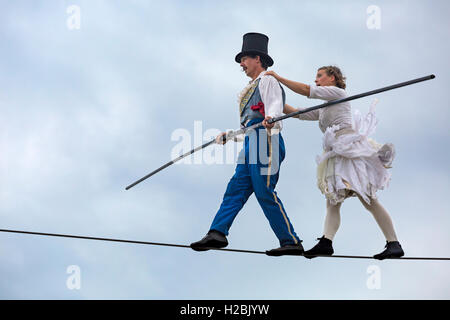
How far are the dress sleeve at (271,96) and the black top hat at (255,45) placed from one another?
347mm

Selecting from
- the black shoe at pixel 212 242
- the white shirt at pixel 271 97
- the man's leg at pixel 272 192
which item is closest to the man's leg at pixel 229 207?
the black shoe at pixel 212 242

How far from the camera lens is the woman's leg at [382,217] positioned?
543cm

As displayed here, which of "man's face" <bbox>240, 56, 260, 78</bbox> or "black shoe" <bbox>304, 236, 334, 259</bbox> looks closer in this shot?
"black shoe" <bbox>304, 236, 334, 259</bbox>

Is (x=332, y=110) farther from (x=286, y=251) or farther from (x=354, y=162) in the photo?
(x=286, y=251)

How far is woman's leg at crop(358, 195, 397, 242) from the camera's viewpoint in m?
5.43

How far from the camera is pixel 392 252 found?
5.41 meters

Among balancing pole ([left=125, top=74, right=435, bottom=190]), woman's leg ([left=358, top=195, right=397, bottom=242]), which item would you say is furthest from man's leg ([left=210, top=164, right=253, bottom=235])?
woman's leg ([left=358, top=195, right=397, bottom=242])

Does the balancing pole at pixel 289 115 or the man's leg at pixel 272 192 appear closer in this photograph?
the balancing pole at pixel 289 115

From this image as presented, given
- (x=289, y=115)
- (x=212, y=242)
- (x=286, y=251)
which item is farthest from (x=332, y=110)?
(x=212, y=242)

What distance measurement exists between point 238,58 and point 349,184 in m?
1.49

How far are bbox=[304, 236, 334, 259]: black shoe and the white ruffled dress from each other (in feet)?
1.13

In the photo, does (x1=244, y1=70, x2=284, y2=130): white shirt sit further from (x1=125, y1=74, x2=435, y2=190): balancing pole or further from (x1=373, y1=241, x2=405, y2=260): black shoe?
(x1=373, y1=241, x2=405, y2=260): black shoe

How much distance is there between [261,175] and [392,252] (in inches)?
50.8

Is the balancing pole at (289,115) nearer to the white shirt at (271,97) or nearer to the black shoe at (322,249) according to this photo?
the white shirt at (271,97)
